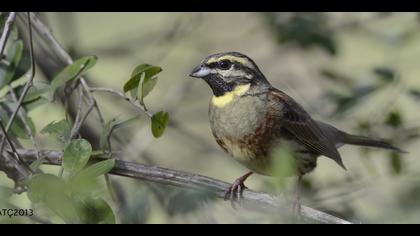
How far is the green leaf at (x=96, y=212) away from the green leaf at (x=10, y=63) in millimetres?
817

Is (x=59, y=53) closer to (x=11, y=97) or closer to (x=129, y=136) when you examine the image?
(x=11, y=97)

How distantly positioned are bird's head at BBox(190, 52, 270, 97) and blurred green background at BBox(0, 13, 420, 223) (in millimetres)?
517

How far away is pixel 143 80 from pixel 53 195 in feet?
2.26

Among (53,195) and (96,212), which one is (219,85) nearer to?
(96,212)

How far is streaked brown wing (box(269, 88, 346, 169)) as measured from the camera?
154 inches

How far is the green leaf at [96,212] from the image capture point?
2406 millimetres

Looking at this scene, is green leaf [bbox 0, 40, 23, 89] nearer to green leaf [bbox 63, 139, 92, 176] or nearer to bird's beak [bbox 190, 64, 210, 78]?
green leaf [bbox 63, 139, 92, 176]

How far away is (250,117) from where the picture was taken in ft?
12.5

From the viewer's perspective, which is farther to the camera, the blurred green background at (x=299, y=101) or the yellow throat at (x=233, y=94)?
the yellow throat at (x=233, y=94)

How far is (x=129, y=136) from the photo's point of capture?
5.23 meters

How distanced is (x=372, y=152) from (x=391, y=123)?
332 millimetres

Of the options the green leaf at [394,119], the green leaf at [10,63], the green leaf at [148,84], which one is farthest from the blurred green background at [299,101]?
the green leaf at [10,63]

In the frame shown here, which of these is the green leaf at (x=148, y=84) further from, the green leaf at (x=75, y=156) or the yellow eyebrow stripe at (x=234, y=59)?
the yellow eyebrow stripe at (x=234, y=59)

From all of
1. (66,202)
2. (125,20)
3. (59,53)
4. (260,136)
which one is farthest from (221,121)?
(125,20)
